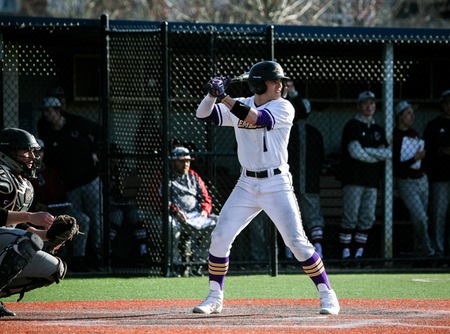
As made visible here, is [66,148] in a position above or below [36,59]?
below

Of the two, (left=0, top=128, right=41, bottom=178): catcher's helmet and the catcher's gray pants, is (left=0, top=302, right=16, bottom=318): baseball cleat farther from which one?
(left=0, top=128, right=41, bottom=178): catcher's helmet

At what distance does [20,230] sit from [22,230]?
0.9 inches

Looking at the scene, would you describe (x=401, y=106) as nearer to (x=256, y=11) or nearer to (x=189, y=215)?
(x=189, y=215)

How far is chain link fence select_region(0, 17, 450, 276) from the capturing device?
1040 cm

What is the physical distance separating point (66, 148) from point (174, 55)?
1.62m

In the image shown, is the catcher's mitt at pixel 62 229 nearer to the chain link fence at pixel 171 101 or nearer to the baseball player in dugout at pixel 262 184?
the baseball player in dugout at pixel 262 184

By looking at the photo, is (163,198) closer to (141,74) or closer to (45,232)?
(141,74)

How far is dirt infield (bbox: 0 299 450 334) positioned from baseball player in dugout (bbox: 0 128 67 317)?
282 millimetres

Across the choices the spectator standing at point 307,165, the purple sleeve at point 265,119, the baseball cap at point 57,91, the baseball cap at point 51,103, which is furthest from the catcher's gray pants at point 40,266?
the spectator standing at point 307,165

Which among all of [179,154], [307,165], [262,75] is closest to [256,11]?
[307,165]

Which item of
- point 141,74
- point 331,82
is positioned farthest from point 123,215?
point 331,82

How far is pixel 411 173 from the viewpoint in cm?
1211

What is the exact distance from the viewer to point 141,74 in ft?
34.3

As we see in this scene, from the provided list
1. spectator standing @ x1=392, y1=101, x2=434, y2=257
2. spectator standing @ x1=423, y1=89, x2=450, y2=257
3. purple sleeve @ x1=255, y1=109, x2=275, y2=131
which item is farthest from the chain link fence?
purple sleeve @ x1=255, y1=109, x2=275, y2=131
